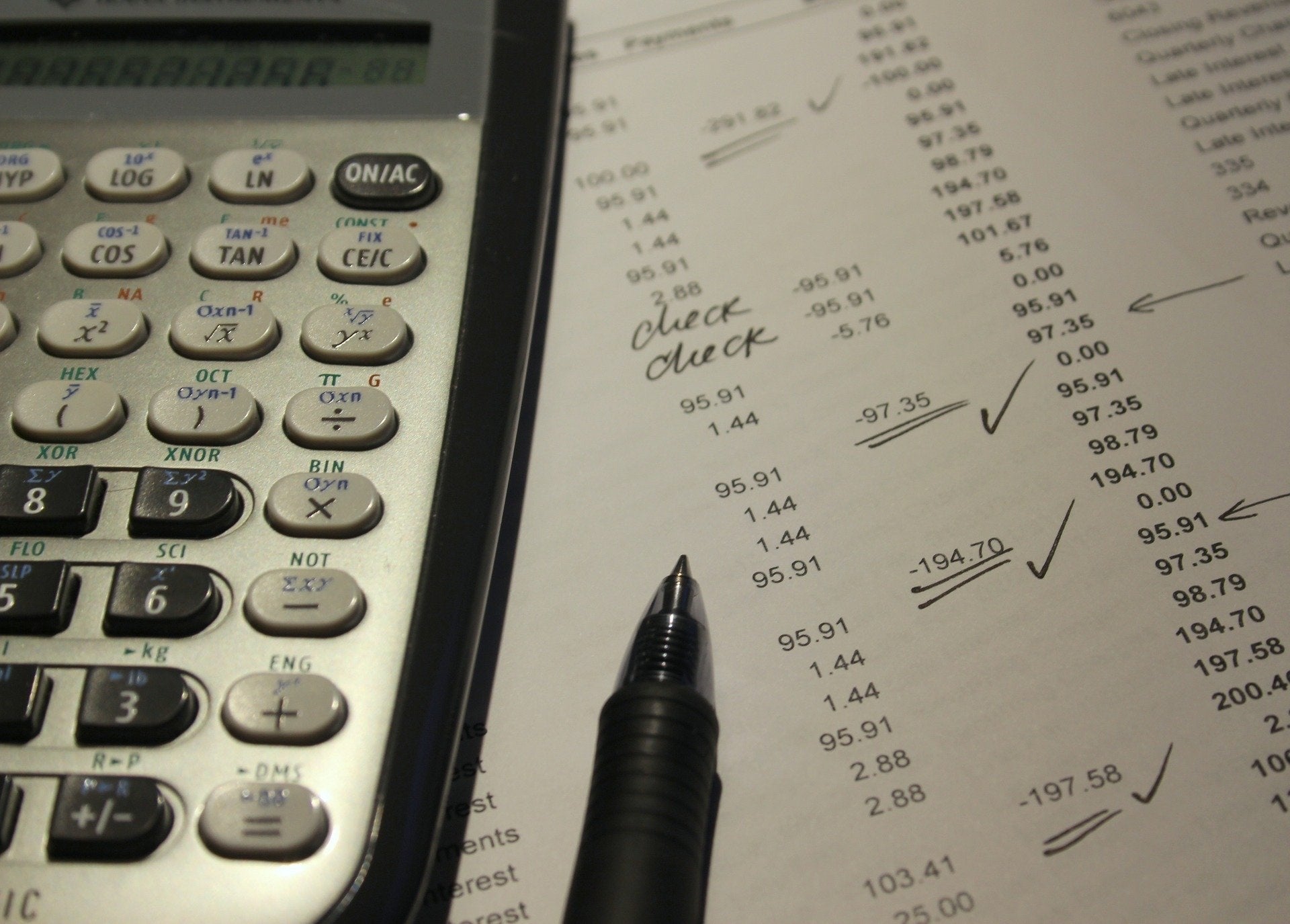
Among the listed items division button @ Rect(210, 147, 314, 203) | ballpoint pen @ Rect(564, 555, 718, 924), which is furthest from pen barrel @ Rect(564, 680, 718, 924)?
division button @ Rect(210, 147, 314, 203)

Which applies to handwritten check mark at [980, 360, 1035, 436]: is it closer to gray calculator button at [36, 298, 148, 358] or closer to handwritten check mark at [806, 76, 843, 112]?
handwritten check mark at [806, 76, 843, 112]

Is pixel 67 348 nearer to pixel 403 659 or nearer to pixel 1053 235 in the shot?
pixel 403 659

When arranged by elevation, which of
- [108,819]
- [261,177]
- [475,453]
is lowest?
[108,819]

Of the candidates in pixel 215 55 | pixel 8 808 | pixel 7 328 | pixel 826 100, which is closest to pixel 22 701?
pixel 8 808

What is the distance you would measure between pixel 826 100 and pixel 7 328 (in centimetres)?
31

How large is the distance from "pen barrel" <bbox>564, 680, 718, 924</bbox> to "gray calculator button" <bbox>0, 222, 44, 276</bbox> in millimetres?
237

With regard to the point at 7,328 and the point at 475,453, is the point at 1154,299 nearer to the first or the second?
the point at 475,453

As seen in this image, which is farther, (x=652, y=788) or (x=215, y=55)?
(x=215, y=55)

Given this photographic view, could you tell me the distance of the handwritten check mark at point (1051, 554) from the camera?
30 centimetres

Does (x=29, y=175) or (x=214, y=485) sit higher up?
(x=29, y=175)

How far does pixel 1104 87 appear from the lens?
1.37 ft

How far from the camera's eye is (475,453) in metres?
0.29

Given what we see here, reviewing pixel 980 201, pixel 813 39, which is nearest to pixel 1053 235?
pixel 980 201

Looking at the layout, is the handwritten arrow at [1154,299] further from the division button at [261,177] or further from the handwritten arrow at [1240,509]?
the division button at [261,177]
